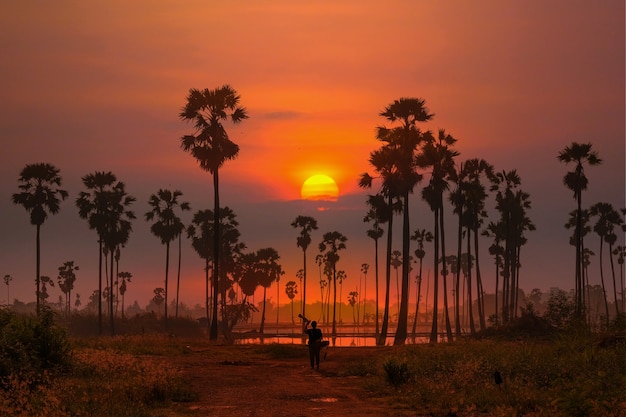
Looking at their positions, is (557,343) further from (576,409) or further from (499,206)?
(499,206)

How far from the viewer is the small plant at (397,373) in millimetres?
23969

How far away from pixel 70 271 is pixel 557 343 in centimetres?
18072

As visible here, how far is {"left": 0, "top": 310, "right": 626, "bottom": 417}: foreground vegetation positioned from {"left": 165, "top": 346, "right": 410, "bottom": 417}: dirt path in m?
0.63

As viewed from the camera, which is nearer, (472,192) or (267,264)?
(472,192)

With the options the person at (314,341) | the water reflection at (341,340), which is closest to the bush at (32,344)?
the person at (314,341)

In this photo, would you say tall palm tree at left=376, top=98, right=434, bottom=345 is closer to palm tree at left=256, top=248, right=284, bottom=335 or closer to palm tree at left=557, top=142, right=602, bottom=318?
palm tree at left=557, top=142, right=602, bottom=318

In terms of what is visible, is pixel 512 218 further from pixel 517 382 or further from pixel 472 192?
pixel 517 382

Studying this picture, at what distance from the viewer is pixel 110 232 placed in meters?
99.2

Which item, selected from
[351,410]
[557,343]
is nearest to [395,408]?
[351,410]

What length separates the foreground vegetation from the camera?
17.5 meters

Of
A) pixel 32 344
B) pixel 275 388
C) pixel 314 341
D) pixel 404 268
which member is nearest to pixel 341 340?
pixel 404 268

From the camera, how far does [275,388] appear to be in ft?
80.1

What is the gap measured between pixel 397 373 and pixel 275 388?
3.91 metres

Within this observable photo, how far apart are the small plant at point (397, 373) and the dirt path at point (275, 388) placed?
0.98 meters
